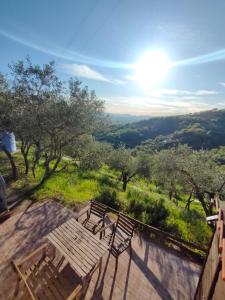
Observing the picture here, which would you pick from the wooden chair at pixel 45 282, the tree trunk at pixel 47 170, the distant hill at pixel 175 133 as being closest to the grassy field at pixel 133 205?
the tree trunk at pixel 47 170

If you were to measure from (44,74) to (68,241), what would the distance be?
8843 millimetres

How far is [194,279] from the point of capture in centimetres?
566

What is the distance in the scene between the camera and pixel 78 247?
480 cm

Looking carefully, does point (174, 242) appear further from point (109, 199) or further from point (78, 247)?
point (109, 199)

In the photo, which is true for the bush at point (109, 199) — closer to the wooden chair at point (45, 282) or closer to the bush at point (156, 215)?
the bush at point (156, 215)

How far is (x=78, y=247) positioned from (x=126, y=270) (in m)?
1.91

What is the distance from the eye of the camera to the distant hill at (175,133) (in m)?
115

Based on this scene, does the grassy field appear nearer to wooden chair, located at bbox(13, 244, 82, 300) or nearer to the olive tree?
the olive tree

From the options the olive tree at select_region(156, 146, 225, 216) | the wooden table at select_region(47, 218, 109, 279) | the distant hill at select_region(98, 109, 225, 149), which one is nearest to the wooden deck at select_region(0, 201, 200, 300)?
the wooden table at select_region(47, 218, 109, 279)

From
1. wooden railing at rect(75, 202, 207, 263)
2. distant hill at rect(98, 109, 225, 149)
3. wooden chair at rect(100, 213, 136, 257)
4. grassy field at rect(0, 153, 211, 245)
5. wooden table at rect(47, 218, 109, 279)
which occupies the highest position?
wooden table at rect(47, 218, 109, 279)

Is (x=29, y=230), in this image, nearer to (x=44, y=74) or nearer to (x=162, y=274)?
(x=162, y=274)

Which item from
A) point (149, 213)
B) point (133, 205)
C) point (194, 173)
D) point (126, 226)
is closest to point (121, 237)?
point (126, 226)

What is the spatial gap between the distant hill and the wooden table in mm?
91511

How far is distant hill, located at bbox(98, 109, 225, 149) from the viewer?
115 m
